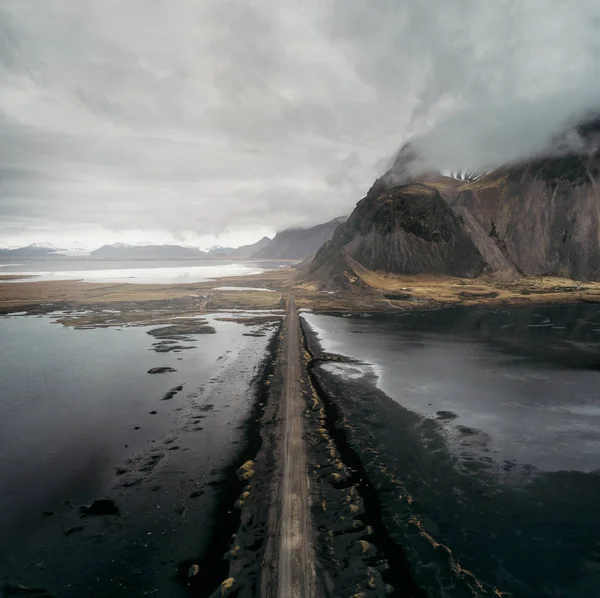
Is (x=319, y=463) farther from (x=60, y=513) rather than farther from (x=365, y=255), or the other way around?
(x=365, y=255)

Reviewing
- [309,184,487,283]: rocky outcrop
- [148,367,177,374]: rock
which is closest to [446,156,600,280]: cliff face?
[309,184,487,283]: rocky outcrop

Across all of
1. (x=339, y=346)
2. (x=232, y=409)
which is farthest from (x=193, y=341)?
(x=232, y=409)

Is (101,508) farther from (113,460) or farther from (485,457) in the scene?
(485,457)

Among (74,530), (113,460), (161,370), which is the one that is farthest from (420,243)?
(74,530)

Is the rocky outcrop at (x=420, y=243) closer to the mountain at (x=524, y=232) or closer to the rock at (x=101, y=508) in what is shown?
the mountain at (x=524, y=232)

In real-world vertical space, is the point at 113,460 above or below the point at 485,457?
above

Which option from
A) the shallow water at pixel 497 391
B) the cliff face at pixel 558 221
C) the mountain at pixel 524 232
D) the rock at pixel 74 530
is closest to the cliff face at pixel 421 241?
the mountain at pixel 524 232

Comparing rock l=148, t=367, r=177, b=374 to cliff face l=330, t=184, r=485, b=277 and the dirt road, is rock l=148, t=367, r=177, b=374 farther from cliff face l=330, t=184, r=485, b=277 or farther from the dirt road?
cliff face l=330, t=184, r=485, b=277
